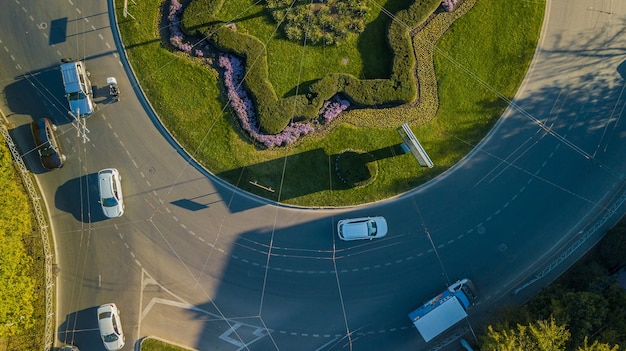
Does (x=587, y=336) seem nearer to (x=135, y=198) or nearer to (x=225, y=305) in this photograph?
(x=225, y=305)

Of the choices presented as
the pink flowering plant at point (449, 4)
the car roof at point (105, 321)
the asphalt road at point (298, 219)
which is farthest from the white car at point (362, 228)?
the car roof at point (105, 321)

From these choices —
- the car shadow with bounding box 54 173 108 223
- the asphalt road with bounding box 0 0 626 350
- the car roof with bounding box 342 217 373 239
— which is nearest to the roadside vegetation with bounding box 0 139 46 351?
the asphalt road with bounding box 0 0 626 350

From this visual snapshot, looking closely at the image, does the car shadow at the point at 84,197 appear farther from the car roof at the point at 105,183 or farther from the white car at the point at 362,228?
the white car at the point at 362,228

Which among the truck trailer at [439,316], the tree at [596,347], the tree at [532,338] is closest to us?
the tree at [596,347]

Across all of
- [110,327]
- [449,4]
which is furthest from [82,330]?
[449,4]

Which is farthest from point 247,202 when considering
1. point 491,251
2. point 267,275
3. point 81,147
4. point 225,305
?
point 491,251
